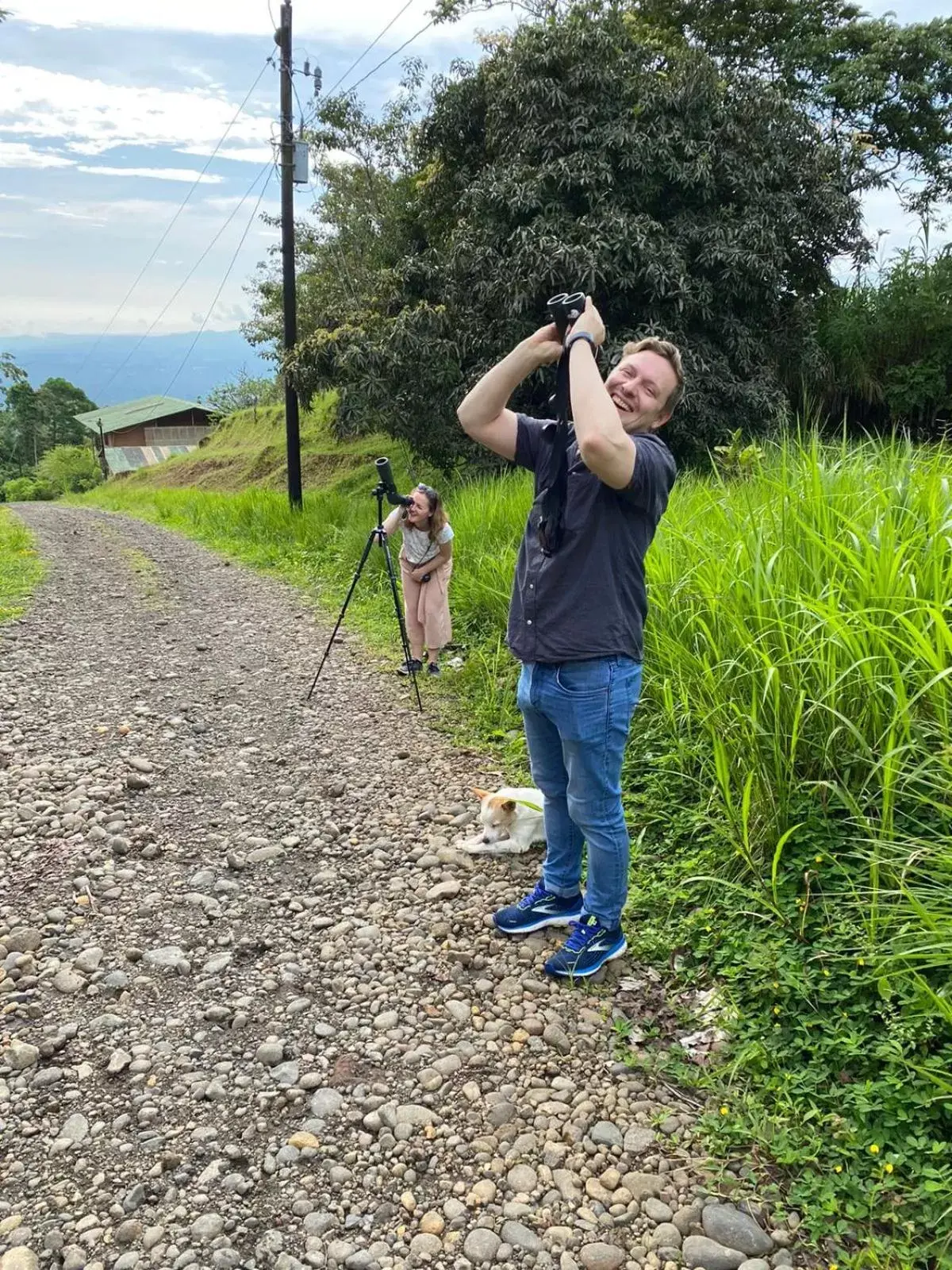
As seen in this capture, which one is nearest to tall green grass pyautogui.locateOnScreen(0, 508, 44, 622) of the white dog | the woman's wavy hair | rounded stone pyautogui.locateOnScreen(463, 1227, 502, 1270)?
the woman's wavy hair

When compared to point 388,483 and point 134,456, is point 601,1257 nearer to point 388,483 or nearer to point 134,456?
point 388,483

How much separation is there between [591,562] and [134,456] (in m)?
44.6

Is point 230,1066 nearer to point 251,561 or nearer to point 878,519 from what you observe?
point 878,519

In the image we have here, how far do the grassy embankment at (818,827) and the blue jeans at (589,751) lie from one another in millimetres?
403

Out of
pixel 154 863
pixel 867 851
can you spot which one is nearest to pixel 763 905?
pixel 867 851

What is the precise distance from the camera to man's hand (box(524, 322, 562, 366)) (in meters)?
2.29

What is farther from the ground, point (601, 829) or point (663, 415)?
point (663, 415)

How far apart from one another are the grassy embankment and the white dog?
16.3 inches

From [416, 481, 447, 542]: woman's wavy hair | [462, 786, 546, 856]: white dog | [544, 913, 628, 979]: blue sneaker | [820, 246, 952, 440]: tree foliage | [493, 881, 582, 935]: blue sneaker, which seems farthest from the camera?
[820, 246, 952, 440]: tree foliage

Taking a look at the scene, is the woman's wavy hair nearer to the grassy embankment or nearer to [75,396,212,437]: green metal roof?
the grassy embankment

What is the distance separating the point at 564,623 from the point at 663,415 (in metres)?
0.65

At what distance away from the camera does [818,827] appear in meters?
2.79

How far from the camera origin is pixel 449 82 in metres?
11.3

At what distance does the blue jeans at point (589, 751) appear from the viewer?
2375 mm
